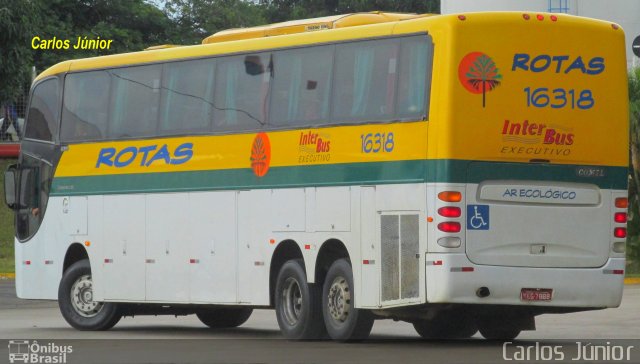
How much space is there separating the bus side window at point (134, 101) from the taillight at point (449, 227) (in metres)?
5.87

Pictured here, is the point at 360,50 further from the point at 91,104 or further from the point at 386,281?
the point at 91,104

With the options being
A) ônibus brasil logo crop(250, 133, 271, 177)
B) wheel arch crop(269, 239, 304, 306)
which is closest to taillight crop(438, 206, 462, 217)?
wheel arch crop(269, 239, 304, 306)

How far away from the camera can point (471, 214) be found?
1753 cm

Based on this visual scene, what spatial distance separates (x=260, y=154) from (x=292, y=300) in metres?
1.82

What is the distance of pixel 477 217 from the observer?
17578 mm

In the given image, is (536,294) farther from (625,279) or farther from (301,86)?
(625,279)

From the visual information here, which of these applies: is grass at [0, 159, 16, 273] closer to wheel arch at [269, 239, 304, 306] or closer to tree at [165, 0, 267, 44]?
wheel arch at [269, 239, 304, 306]

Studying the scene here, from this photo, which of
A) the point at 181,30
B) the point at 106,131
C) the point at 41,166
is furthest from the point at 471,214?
the point at 181,30

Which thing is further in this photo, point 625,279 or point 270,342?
point 625,279

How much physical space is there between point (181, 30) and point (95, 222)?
45.8 m

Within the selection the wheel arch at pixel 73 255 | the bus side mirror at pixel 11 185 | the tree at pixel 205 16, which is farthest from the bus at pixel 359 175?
the tree at pixel 205 16

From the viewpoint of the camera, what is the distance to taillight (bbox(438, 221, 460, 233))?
17.4 metres

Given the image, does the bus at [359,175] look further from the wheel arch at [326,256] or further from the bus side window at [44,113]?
the bus side window at [44,113]

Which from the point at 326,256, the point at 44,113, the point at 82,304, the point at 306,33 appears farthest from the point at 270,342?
the point at 44,113
